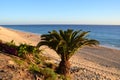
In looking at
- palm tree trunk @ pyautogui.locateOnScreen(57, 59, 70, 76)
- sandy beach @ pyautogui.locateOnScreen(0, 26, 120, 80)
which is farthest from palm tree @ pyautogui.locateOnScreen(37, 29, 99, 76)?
sandy beach @ pyautogui.locateOnScreen(0, 26, 120, 80)

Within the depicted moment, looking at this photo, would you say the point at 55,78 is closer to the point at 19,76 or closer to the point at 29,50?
the point at 19,76

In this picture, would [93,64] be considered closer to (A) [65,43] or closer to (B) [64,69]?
(B) [64,69]

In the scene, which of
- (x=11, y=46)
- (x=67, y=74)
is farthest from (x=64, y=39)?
(x=11, y=46)

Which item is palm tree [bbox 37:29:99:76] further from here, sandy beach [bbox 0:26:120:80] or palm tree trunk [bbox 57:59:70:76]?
sandy beach [bbox 0:26:120:80]

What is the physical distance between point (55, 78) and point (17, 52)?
3134mm

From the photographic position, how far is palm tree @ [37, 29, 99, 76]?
50.6 feet

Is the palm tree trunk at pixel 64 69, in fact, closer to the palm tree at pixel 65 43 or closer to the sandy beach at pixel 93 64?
the palm tree at pixel 65 43

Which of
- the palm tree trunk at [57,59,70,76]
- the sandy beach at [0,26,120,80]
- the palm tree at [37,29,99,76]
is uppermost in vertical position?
the palm tree at [37,29,99,76]

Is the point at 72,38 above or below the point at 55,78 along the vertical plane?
above

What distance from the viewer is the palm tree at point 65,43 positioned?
15430 mm

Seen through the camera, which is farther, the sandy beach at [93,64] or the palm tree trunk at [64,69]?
the sandy beach at [93,64]

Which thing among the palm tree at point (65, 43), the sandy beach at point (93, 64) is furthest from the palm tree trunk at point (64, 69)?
the sandy beach at point (93, 64)

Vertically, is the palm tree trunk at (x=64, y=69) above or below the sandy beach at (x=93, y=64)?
above

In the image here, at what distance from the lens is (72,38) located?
1594 centimetres
